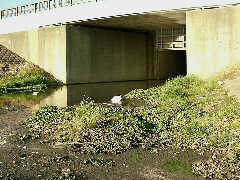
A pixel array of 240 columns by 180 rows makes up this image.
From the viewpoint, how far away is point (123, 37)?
100 feet

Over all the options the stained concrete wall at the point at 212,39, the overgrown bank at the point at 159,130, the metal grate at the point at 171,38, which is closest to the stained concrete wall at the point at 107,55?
the metal grate at the point at 171,38

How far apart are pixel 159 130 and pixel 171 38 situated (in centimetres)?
2141

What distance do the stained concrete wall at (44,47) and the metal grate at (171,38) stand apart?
10026 mm

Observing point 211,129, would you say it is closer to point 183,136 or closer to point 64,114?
point 183,136

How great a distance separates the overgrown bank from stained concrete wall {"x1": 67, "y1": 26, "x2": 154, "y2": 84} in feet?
51.6

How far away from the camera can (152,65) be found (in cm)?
3331

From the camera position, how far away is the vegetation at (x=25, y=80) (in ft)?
75.4

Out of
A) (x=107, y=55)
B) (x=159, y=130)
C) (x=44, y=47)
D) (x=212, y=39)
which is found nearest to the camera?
(x=159, y=130)

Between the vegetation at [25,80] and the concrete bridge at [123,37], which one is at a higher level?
the concrete bridge at [123,37]

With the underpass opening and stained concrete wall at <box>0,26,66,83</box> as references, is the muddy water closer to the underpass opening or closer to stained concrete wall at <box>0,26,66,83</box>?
stained concrete wall at <box>0,26,66,83</box>

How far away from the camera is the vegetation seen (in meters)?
23.0

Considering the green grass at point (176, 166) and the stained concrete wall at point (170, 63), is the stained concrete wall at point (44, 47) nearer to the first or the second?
the stained concrete wall at point (170, 63)

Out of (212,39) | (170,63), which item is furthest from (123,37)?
(212,39)

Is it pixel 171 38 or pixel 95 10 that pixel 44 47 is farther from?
pixel 171 38
